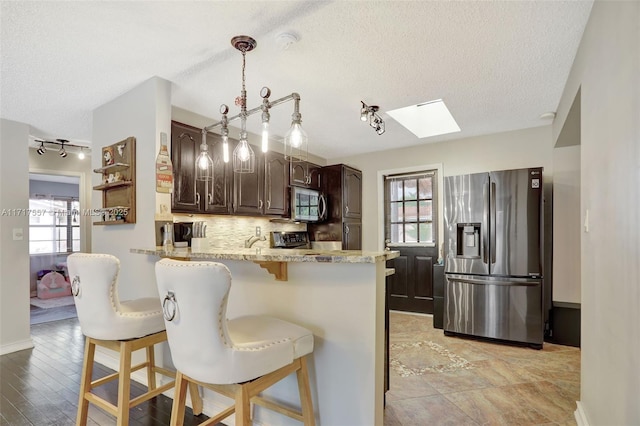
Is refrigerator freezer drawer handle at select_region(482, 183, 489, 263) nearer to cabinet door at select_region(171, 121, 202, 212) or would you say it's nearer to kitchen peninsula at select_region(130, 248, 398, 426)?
kitchen peninsula at select_region(130, 248, 398, 426)

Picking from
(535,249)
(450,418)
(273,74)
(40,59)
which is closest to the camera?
(450,418)

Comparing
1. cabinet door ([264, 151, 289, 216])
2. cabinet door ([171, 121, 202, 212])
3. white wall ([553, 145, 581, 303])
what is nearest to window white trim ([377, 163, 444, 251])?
white wall ([553, 145, 581, 303])

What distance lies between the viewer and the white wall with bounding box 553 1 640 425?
125cm

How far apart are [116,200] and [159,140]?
Result: 2.53ft

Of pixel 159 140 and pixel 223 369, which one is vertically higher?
pixel 159 140

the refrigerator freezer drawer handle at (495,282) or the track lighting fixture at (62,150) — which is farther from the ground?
the track lighting fixture at (62,150)

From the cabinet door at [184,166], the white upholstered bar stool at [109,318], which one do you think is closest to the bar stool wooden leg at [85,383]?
the white upholstered bar stool at [109,318]

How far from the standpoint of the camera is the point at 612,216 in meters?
1.49

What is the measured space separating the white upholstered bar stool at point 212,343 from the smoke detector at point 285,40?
1486 mm

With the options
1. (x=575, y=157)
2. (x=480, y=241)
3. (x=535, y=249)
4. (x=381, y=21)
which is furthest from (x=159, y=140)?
(x=575, y=157)

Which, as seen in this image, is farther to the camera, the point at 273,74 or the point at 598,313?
the point at 273,74

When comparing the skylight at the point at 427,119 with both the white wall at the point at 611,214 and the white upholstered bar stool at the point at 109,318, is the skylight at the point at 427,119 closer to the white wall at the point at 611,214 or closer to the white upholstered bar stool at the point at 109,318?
the white wall at the point at 611,214

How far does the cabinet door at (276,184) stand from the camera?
4173mm

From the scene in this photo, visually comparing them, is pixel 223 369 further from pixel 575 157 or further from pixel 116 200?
pixel 575 157
